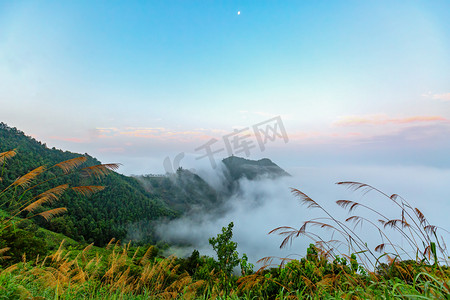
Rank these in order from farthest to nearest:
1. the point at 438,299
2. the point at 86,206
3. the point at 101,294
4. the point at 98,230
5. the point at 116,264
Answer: the point at 86,206
the point at 98,230
the point at 116,264
the point at 101,294
the point at 438,299

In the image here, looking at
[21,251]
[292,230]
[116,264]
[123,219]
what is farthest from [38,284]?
[123,219]

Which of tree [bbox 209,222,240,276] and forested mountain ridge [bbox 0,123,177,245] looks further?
forested mountain ridge [bbox 0,123,177,245]

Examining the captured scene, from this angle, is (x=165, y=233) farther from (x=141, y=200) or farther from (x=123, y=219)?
(x=123, y=219)

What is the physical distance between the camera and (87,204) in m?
89.9

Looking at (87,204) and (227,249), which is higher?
(87,204)

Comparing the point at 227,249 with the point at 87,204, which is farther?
the point at 87,204

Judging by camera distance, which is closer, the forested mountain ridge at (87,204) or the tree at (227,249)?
the tree at (227,249)

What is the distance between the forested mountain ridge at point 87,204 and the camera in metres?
74.5

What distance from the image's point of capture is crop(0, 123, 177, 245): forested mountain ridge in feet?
244

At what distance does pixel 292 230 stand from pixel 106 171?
3.80 m

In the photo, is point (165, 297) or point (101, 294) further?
point (165, 297)

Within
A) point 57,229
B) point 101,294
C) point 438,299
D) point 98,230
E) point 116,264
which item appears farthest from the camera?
point 98,230

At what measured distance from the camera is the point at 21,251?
32.1ft

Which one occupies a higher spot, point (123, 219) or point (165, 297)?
point (165, 297)
